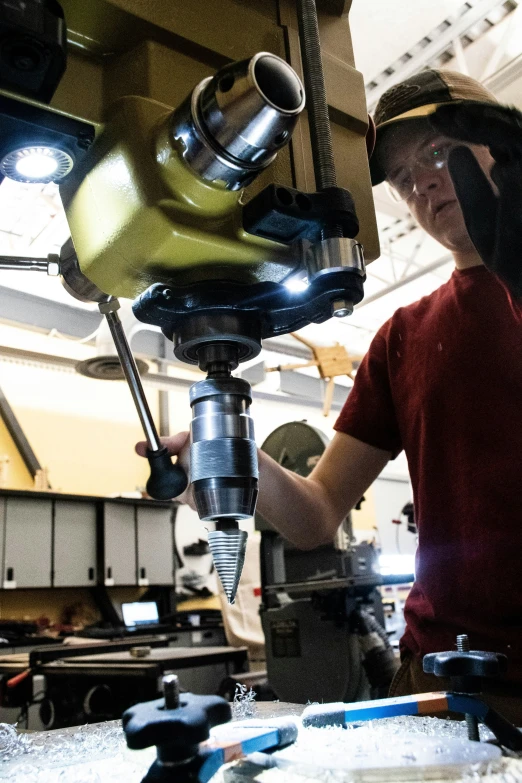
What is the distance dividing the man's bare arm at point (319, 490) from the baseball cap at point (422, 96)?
41 centimetres

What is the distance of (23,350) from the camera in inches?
164

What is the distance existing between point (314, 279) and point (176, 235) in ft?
0.36

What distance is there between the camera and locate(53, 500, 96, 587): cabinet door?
4484mm

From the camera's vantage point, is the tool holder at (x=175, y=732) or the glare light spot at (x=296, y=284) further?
the glare light spot at (x=296, y=284)

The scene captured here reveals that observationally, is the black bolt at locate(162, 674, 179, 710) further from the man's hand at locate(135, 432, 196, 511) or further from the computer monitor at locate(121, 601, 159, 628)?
the computer monitor at locate(121, 601, 159, 628)

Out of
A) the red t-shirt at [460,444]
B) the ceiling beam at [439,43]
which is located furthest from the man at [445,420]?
the ceiling beam at [439,43]

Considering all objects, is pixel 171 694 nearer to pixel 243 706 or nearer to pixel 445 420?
pixel 243 706

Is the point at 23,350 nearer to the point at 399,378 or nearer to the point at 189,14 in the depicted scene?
the point at 399,378

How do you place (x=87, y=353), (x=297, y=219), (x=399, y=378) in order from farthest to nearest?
(x=87, y=353)
(x=399, y=378)
(x=297, y=219)

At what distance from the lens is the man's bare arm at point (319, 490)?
2.90 feet

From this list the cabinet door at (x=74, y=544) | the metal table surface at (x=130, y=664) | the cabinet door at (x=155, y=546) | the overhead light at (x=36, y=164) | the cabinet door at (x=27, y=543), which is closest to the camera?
the overhead light at (x=36, y=164)

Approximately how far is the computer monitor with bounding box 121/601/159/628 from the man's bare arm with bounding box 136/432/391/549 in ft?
12.8

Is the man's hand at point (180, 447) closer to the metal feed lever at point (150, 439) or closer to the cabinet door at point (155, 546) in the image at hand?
the metal feed lever at point (150, 439)

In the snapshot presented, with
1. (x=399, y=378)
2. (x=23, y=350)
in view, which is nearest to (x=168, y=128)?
(x=399, y=378)
